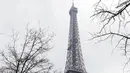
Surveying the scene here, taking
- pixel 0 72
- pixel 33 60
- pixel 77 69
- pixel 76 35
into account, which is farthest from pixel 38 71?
pixel 76 35

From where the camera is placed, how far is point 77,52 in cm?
7069

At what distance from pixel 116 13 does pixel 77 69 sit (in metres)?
63.3

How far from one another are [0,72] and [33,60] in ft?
6.75

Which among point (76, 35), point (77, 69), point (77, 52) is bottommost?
point (77, 69)

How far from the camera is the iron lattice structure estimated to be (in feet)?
220

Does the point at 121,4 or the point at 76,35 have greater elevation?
the point at 76,35

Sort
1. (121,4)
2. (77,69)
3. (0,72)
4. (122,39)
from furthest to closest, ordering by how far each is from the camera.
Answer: (77,69) < (0,72) < (122,39) < (121,4)

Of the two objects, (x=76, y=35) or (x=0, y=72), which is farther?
(x=76, y=35)

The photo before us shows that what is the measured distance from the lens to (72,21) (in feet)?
253

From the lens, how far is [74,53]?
70.8 m

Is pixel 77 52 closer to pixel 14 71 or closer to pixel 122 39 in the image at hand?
pixel 14 71

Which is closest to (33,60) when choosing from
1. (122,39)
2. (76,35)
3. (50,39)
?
(50,39)

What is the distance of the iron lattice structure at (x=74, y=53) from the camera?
6707 cm

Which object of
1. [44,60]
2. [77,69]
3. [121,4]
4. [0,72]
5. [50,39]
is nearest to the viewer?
[121,4]
